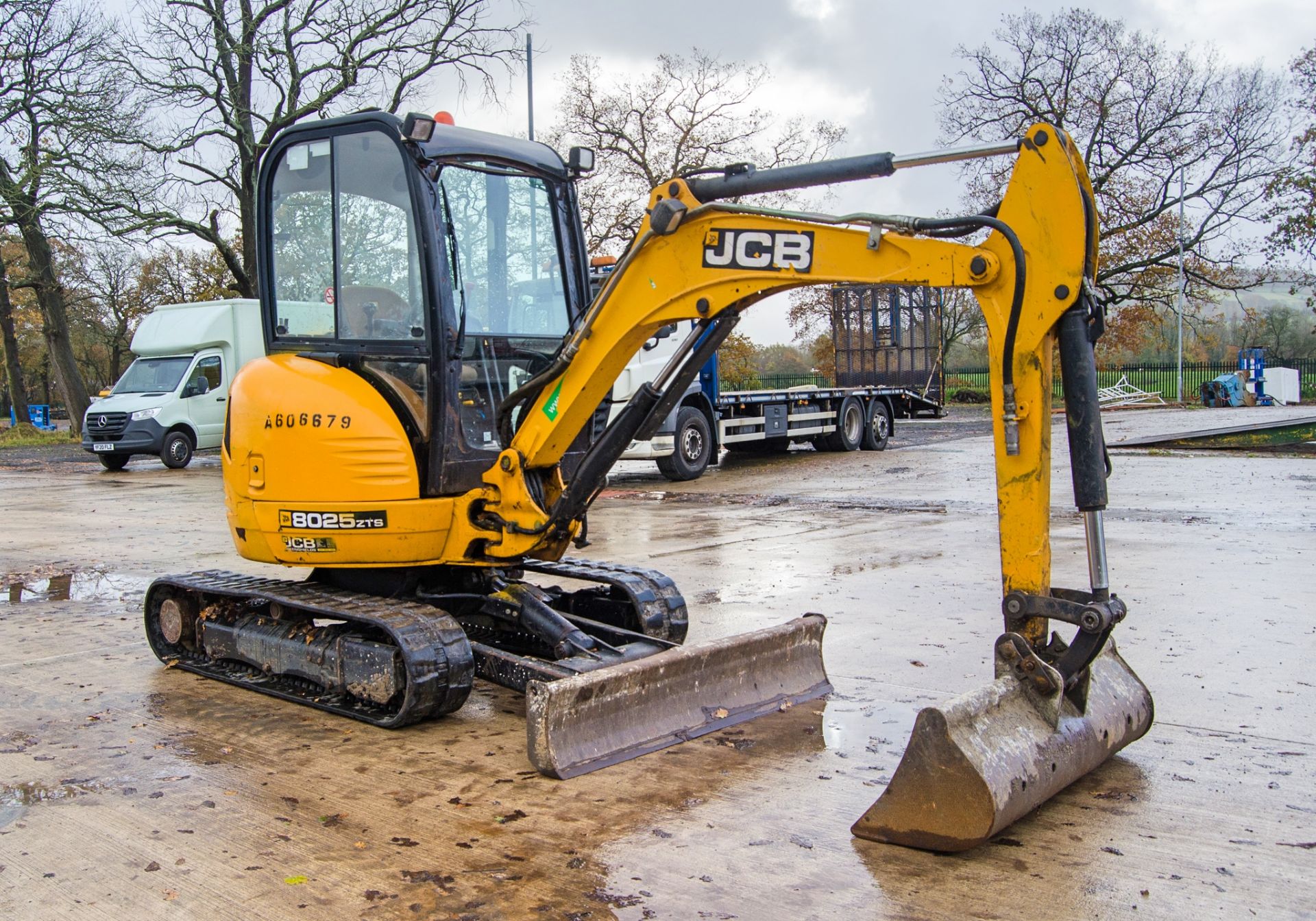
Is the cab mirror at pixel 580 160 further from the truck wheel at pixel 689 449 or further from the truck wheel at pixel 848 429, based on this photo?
the truck wheel at pixel 848 429

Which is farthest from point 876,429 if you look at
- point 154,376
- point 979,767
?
point 979,767

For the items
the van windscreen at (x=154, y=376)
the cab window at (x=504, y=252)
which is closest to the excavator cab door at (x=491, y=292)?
the cab window at (x=504, y=252)

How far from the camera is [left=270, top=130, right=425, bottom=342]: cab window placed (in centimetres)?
593

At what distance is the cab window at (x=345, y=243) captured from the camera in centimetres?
593

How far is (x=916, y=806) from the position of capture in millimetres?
4148

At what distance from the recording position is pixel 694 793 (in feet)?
15.5

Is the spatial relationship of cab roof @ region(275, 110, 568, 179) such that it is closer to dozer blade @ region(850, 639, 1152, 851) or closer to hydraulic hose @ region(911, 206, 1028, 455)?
hydraulic hose @ region(911, 206, 1028, 455)

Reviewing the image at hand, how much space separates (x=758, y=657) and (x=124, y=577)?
6.56 metres

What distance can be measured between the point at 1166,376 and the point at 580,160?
1812 inches

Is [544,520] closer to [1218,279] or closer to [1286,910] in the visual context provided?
[1286,910]

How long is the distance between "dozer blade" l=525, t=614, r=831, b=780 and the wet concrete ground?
0.43 feet

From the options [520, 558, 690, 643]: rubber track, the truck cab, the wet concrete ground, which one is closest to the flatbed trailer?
the truck cab

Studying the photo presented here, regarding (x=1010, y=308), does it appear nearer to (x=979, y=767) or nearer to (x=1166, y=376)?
(x=979, y=767)

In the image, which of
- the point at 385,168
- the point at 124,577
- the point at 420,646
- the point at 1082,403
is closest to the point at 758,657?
the point at 420,646
